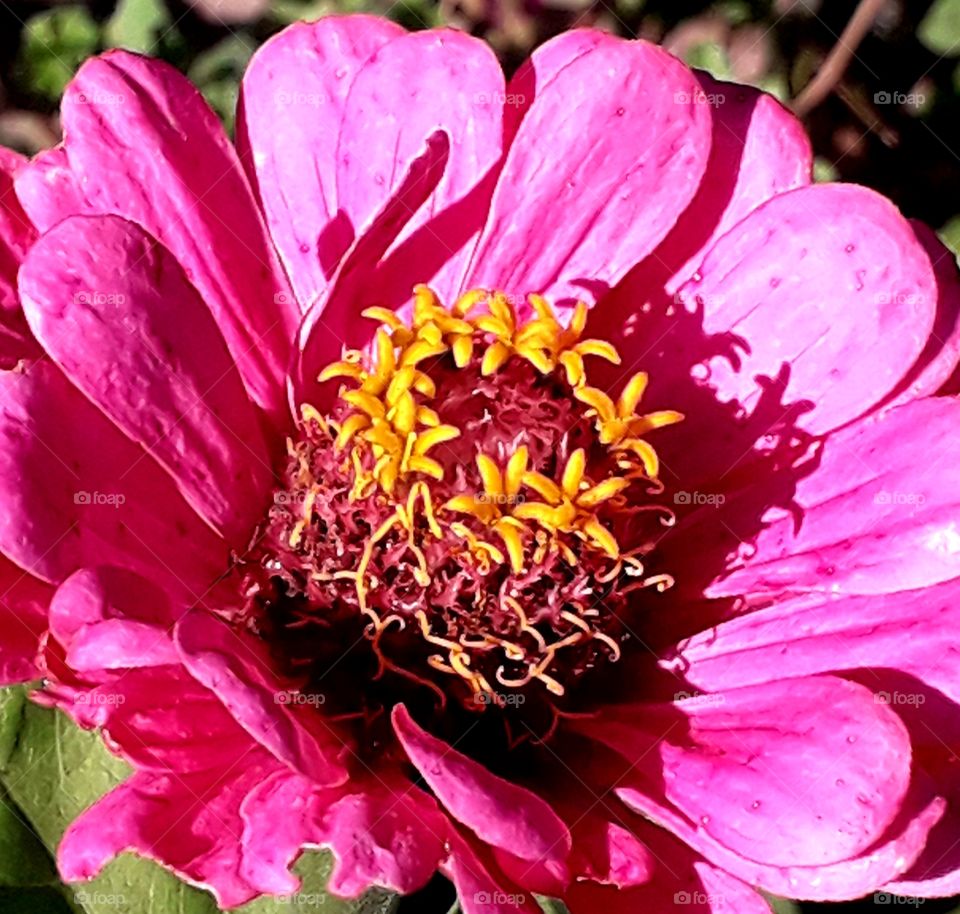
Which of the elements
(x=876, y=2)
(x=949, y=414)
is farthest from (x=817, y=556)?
(x=876, y=2)

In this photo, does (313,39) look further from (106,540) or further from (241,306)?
(106,540)

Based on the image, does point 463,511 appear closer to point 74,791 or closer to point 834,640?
point 834,640

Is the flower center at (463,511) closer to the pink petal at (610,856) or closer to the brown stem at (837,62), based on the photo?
the pink petal at (610,856)

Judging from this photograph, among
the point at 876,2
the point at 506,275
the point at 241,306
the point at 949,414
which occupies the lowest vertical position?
the point at 241,306

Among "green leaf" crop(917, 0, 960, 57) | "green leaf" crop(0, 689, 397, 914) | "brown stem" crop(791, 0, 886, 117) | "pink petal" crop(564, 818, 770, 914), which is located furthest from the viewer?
"green leaf" crop(917, 0, 960, 57)

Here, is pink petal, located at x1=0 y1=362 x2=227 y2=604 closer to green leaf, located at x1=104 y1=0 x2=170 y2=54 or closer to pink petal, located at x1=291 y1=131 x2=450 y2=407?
pink petal, located at x1=291 y1=131 x2=450 y2=407

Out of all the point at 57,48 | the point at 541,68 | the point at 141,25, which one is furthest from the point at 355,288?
the point at 57,48

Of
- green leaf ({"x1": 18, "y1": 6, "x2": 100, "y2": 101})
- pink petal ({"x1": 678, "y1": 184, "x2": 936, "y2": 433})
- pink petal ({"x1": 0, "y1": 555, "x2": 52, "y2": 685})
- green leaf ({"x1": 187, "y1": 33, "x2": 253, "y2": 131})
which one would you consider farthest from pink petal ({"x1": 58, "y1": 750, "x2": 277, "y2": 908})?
green leaf ({"x1": 18, "y1": 6, "x2": 100, "y2": 101})
